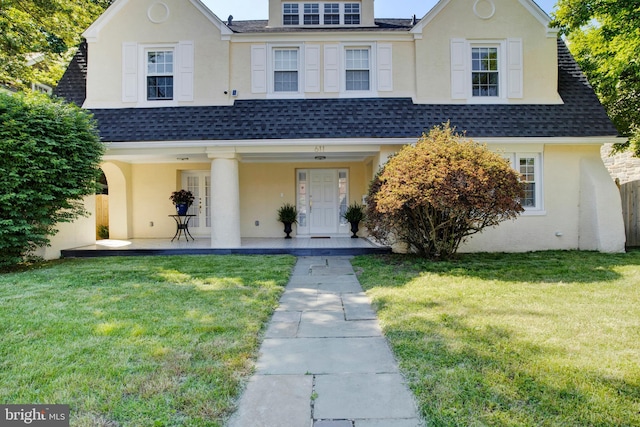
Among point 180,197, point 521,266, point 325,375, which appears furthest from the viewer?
point 180,197

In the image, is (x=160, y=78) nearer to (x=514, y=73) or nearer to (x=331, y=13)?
(x=331, y=13)

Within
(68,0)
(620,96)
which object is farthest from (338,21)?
(68,0)

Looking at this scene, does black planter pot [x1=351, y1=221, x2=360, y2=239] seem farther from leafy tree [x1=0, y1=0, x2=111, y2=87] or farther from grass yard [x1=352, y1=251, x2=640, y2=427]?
leafy tree [x1=0, y1=0, x2=111, y2=87]

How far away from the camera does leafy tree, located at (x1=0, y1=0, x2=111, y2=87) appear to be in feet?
45.0

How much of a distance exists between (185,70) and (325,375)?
31.7 feet

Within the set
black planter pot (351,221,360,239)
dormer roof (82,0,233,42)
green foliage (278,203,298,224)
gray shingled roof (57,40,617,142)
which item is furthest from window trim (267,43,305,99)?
black planter pot (351,221,360,239)

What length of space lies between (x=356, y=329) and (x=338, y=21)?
1184 cm

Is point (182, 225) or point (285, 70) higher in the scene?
point (285, 70)

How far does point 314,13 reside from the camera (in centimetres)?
1273

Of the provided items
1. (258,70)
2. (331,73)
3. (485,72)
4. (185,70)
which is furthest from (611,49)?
(185,70)

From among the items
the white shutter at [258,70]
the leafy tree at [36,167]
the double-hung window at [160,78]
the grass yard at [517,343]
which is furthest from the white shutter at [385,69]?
the leafy tree at [36,167]

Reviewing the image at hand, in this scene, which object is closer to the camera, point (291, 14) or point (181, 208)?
point (181, 208)

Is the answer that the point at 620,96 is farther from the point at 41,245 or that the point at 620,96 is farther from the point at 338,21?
the point at 41,245

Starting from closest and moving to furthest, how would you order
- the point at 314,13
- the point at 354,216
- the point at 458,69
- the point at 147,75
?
1. the point at 458,69
2. the point at 147,75
3. the point at 354,216
4. the point at 314,13
